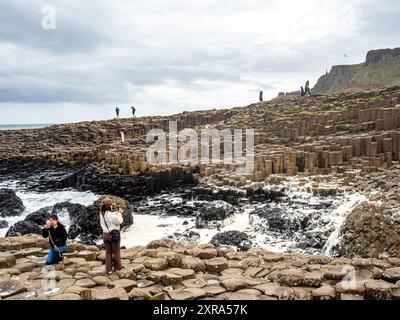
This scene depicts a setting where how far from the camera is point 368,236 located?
28.3ft

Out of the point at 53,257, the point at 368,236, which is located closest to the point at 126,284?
the point at 53,257

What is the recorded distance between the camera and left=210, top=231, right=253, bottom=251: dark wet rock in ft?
37.9

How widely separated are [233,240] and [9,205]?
1142cm

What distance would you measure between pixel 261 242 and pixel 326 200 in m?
4.22

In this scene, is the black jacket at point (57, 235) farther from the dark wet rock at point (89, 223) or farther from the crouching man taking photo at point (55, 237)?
the dark wet rock at point (89, 223)

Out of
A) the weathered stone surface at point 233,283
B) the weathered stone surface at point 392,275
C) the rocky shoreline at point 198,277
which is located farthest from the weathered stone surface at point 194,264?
the weathered stone surface at point 392,275

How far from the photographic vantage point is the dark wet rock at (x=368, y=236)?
334 inches

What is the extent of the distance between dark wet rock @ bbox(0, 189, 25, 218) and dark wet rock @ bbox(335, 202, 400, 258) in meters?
14.2

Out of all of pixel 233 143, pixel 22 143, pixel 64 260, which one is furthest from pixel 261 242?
pixel 22 143

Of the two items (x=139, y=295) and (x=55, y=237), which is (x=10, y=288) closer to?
(x=55, y=237)

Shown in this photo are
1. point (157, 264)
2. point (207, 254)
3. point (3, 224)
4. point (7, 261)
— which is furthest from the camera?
point (3, 224)

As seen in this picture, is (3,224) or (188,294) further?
(3,224)

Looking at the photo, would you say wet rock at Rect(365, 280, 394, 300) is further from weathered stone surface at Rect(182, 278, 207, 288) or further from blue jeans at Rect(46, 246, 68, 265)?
blue jeans at Rect(46, 246, 68, 265)

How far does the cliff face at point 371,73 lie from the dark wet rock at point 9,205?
55.2 m
